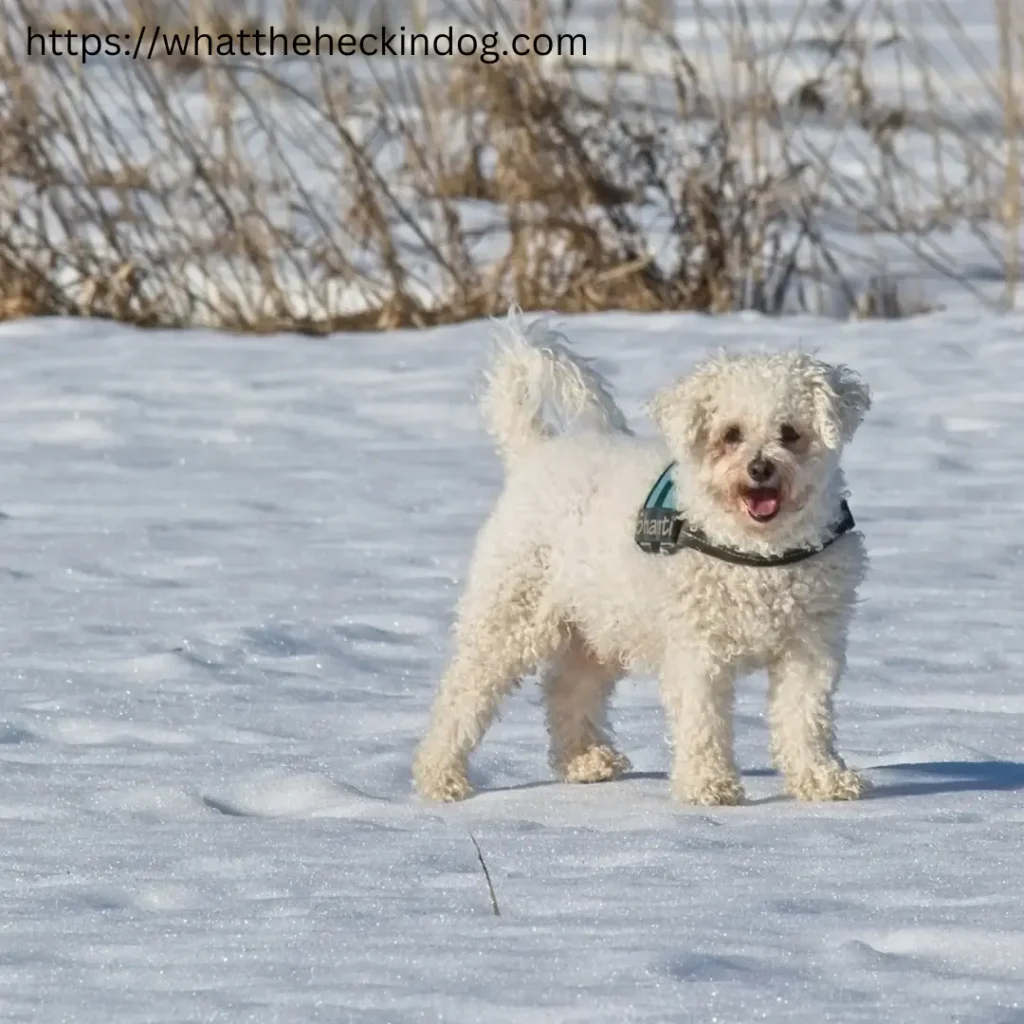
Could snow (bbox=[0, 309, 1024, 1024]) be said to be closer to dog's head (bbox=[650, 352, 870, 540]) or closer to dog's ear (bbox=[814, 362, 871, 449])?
dog's head (bbox=[650, 352, 870, 540])

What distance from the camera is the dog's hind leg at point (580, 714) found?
4.96 metres

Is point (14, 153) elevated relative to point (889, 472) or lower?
elevated

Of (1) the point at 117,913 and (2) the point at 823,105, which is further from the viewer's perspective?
(2) the point at 823,105

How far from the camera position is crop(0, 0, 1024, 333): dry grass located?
10227mm

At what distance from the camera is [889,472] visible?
8.27m

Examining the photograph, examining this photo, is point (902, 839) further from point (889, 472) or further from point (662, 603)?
point (889, 472)

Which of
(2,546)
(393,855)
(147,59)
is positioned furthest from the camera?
(147,59)

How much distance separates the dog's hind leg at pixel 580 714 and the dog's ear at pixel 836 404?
771mm

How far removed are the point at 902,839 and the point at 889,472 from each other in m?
4.25

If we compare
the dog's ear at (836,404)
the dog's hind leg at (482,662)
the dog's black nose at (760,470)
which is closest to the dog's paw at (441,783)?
the dog's hind leg at (482,662)

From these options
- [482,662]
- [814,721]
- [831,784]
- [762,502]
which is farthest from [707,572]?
[482,662]

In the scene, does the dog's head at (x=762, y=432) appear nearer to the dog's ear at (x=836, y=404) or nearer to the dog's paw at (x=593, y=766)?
the dog's ear at (x=836, y=404)

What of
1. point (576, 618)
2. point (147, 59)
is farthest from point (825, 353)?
point (576, 618)

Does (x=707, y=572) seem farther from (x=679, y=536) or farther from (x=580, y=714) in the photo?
(x=580, y=714)
